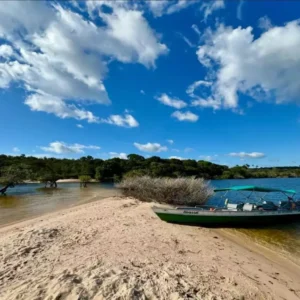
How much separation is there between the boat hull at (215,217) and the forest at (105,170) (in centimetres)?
2699

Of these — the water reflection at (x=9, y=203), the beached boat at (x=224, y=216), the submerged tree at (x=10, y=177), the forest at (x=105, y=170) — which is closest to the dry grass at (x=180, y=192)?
the beached boat at (x=224, y=216)

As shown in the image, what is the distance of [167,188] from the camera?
24.5 m

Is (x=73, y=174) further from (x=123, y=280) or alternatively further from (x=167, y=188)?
(x=123, y=280)

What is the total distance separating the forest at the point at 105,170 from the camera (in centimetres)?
4776

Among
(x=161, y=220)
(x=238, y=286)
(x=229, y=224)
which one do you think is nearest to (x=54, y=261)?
(x=238, y=286)

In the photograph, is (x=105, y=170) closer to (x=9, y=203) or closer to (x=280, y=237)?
(x=9, y=203)

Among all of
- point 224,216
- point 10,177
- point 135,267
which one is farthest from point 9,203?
point 135,267

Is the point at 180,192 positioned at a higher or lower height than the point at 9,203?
higher

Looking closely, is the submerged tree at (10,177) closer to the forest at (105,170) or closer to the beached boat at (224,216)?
the forest at (105,170)

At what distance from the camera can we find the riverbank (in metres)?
5.62

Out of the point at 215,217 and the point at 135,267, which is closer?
the point at 135,267

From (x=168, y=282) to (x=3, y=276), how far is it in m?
4.09

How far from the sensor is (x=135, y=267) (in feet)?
23.5

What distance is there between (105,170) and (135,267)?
73.1 metres
